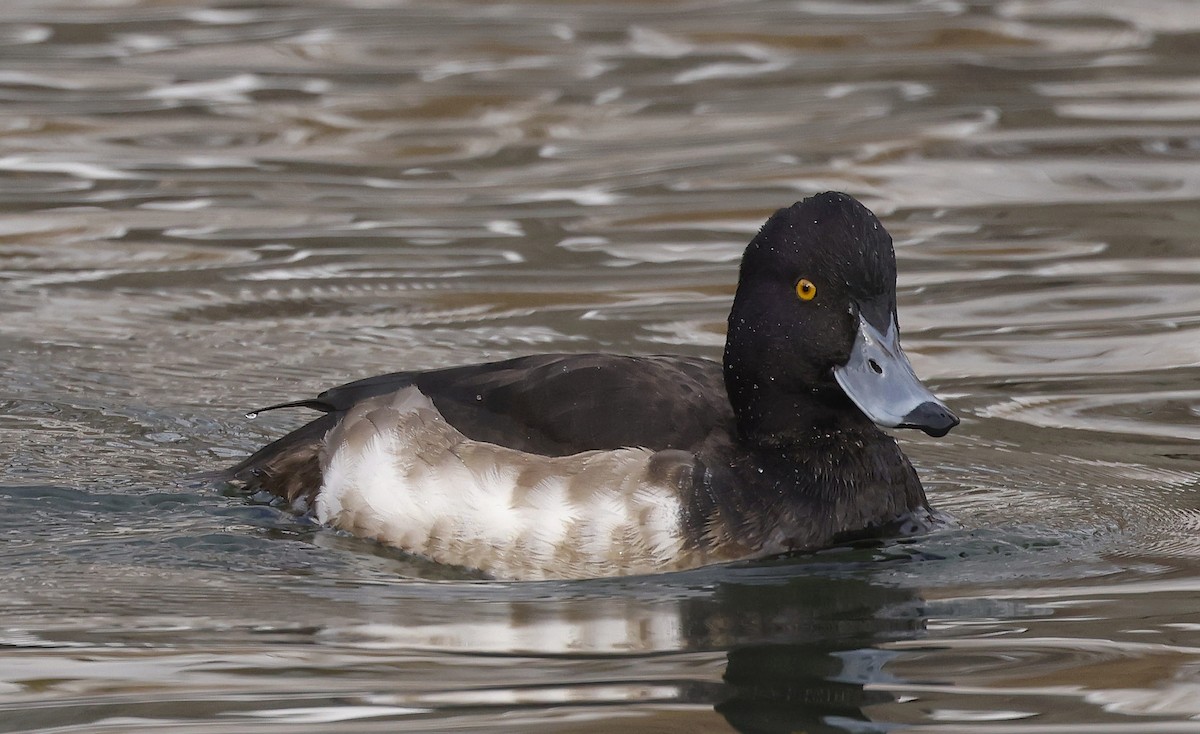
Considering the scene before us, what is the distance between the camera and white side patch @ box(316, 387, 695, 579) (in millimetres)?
5371

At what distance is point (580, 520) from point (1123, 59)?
8.65 metres

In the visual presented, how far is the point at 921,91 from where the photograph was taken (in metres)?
12.1

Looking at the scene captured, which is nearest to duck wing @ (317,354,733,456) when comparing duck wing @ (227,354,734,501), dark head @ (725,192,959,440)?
duck wing @ (227,354,734,501)

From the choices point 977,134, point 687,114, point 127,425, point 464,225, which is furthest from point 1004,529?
point 687,114

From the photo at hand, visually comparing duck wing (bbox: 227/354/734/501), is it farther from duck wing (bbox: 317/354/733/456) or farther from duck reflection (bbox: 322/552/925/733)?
duck reflection (bbox: 322/552/925/733)

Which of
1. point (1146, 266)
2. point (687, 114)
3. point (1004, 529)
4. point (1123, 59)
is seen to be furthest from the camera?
point (1123, 59)

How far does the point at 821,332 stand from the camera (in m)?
5.45

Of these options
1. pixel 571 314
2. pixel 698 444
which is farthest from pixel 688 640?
pixel 571 314

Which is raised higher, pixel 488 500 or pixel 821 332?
pixel 821 332

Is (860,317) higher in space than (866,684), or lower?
higher

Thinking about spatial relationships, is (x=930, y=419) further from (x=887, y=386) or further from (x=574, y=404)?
(x=574, y=404)

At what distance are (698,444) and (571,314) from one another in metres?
3.03

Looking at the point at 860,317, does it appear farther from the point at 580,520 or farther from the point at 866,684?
the point at 866,684

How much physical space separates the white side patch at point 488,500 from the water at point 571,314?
113 millimetres
